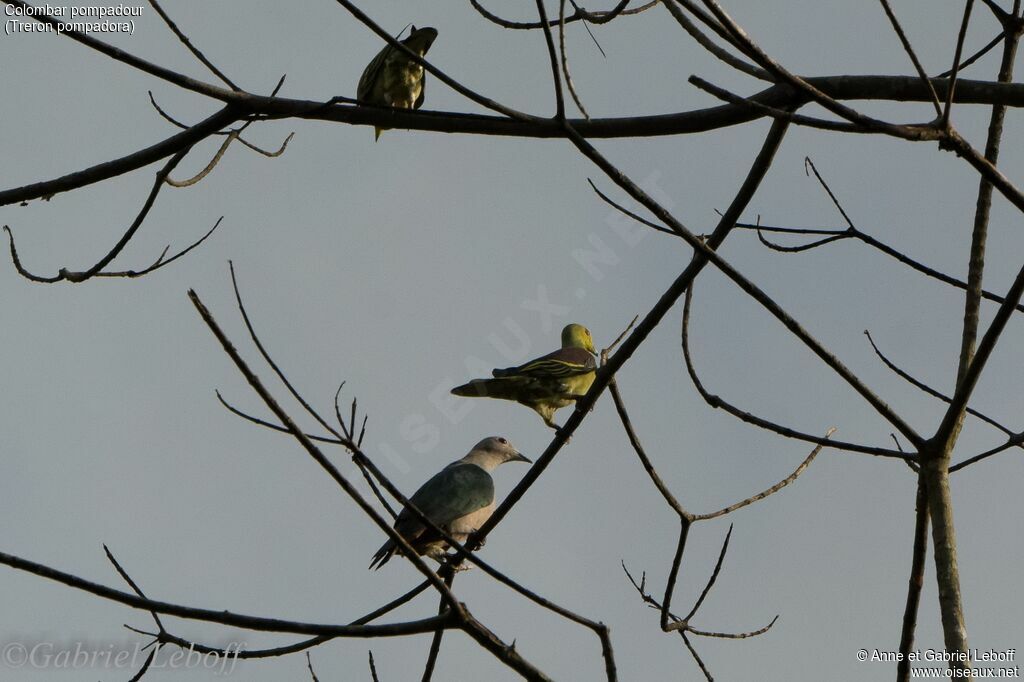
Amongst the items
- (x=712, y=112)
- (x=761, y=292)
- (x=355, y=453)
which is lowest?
(x=355, y=453)

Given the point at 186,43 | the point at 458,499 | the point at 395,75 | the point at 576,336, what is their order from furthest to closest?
the point at 576,336 → the point at 458,499 → the point at 395,75 → the point at 186,43

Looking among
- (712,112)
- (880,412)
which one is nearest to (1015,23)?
(712,112)

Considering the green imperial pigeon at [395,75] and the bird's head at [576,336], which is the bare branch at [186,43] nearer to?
the green imperial pigeon at [395,75]

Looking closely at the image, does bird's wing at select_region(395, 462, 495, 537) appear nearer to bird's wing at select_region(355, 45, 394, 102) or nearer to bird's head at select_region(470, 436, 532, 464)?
bird's head at select_region(470, 436, 532, 464)

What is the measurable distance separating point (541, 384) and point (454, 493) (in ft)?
6.43

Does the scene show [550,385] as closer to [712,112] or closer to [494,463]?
[494,463]

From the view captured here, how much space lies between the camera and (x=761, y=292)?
2941 millimetres

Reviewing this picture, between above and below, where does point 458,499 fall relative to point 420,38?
below

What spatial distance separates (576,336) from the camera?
9578 millimetres

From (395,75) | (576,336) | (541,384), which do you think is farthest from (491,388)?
(576,336)

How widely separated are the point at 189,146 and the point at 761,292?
198cm

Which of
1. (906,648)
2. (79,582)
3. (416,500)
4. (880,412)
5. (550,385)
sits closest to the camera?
(79,582)

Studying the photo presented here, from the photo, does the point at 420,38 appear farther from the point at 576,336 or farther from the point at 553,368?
the point at 576,336

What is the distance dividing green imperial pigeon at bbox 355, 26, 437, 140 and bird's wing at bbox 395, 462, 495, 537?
2.95 meters
